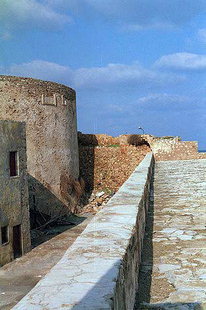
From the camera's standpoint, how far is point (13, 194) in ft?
50.4

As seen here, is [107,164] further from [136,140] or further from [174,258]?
[174,258]

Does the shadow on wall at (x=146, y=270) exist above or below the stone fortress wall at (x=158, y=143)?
below

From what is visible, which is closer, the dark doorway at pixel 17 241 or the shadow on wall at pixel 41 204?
the dark doorway at pixel 17 241

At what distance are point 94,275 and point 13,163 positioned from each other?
13892mm

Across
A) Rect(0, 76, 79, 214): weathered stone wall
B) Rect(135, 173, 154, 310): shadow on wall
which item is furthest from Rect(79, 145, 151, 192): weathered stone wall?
Rect(135, 173, 154, 310): shadow on wall

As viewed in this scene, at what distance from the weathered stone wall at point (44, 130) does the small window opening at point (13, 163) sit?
5.24 meters

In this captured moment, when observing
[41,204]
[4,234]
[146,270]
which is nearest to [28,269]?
[4,234]

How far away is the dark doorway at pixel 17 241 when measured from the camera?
15324 millimetres

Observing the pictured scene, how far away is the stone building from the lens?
14.7m

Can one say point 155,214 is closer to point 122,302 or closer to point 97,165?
point 122,302

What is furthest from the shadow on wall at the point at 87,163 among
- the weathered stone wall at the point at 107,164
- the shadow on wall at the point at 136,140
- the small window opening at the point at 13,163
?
the small window opening at the point at 13,163

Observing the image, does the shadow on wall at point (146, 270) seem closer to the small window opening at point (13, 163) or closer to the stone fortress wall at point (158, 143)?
the small window opening at point (13, 163)

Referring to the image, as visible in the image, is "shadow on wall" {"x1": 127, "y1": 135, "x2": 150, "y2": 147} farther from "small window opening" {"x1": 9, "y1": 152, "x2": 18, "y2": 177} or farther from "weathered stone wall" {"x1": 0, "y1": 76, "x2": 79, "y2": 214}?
"small window opening" {"x1": 9, "y1": 152, "x2": 18, "y2": 177}

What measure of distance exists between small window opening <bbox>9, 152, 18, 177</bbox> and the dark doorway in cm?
218
